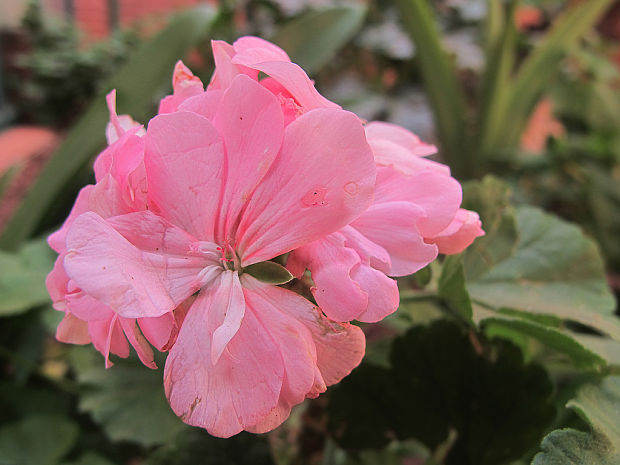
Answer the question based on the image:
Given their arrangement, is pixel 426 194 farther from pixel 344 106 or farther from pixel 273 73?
pixel 344 106

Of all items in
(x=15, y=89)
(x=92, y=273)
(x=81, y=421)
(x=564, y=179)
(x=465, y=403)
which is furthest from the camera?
(x=15, y=89)

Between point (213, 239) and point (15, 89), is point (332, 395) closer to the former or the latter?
point (213, 239)

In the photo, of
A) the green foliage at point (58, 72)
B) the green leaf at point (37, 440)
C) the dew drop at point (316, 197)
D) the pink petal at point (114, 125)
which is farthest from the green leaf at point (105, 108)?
the green foliage at point (58, 72)

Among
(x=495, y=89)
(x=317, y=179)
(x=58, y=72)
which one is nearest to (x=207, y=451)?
(x=317, y=179)

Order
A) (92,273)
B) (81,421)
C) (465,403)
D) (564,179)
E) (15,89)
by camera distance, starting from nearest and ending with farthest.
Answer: (92,273) < (465,403) < (81,421) < (564,179) < (15,89)

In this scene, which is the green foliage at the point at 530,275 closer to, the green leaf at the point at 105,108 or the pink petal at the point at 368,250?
the pink petal at the point at 368,250

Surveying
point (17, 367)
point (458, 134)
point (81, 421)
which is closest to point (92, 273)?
point (81, 421)
